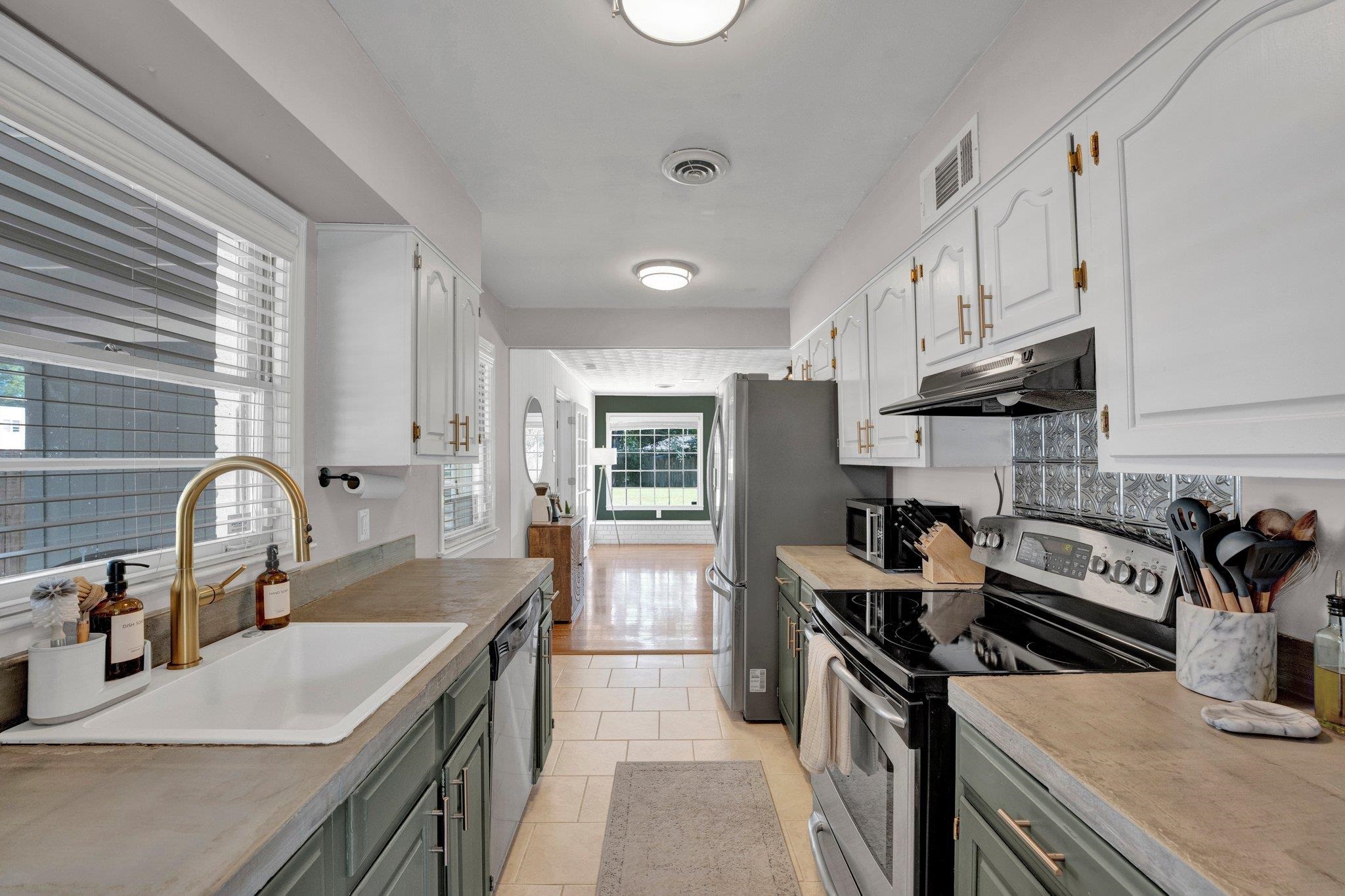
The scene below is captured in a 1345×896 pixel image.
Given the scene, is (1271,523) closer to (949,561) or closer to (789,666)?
(949,561)

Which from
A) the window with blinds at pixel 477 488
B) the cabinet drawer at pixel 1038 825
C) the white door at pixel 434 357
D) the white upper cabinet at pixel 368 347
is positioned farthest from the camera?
the window with blinds at pixel 477 488

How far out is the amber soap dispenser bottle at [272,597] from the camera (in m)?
1.60

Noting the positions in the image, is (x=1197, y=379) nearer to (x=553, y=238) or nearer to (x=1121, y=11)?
(x=1121, y=11)

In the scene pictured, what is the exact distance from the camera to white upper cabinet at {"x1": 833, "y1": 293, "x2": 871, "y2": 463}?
9.18 ft

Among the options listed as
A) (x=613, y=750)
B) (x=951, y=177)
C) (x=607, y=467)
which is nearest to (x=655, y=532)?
(x=607, y=467)

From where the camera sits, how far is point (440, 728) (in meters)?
1.39

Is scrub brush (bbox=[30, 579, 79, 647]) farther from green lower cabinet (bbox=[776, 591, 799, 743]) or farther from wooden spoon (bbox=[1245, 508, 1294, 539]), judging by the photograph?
green lower cabinet (bbox=[776, 591, 799, 743])

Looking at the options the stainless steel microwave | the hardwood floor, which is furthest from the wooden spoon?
the hardwood floor

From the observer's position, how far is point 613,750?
2928 mm

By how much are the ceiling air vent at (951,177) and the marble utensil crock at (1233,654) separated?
130 centimetres

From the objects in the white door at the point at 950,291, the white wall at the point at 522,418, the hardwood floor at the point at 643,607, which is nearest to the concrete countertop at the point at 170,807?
the white door at the point at 950,291

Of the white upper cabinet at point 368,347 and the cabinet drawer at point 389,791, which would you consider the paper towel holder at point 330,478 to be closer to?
the white upper cabinet at point 368,347

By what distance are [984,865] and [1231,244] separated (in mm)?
1089

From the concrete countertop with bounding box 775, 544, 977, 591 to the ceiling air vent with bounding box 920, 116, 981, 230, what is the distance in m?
1.22
